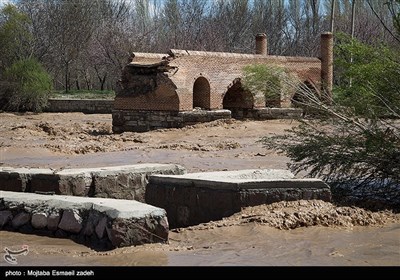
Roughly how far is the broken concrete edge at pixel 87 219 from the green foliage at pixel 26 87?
2851 centimetres

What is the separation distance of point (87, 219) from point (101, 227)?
0.27m

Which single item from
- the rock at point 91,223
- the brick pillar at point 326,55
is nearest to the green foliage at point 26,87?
the brick pillar at point 326,55

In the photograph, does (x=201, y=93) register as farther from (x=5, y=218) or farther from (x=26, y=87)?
(x=5, y=218)

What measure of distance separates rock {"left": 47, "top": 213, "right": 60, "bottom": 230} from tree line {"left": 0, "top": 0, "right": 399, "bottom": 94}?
1313 inches

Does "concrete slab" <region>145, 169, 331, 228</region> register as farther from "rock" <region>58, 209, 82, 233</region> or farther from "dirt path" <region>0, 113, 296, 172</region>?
"dirt path" <region>0, 113, 296, 172</region>

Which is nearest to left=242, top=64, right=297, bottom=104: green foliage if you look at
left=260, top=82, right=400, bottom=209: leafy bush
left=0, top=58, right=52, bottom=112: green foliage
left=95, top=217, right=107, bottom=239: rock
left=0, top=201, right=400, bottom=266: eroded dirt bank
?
left=260, top=82, right=400, bottom=209: leafy bush

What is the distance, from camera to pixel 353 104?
10352 mm

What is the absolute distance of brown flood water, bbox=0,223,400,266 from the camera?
6504 mm

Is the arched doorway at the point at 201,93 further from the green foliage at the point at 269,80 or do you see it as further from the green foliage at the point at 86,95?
the green foliage at the point at 269,80

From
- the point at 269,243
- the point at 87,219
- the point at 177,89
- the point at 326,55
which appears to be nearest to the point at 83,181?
the point at 87,219

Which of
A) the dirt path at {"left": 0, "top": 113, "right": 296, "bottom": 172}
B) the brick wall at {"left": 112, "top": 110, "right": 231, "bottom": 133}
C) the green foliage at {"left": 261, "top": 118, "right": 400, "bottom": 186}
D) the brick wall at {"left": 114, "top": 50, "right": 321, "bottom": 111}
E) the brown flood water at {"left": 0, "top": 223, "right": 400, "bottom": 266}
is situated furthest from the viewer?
the brick wall at {"left": 112, "top": 110, "right": 231, "bottom": 133}

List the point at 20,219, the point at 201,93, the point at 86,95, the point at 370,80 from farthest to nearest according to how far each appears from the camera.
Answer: the point at 86,95
the point at 201,93
the point at 370,80
the point at 20,219

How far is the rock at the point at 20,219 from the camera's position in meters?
7.75

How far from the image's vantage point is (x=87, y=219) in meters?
7.29
